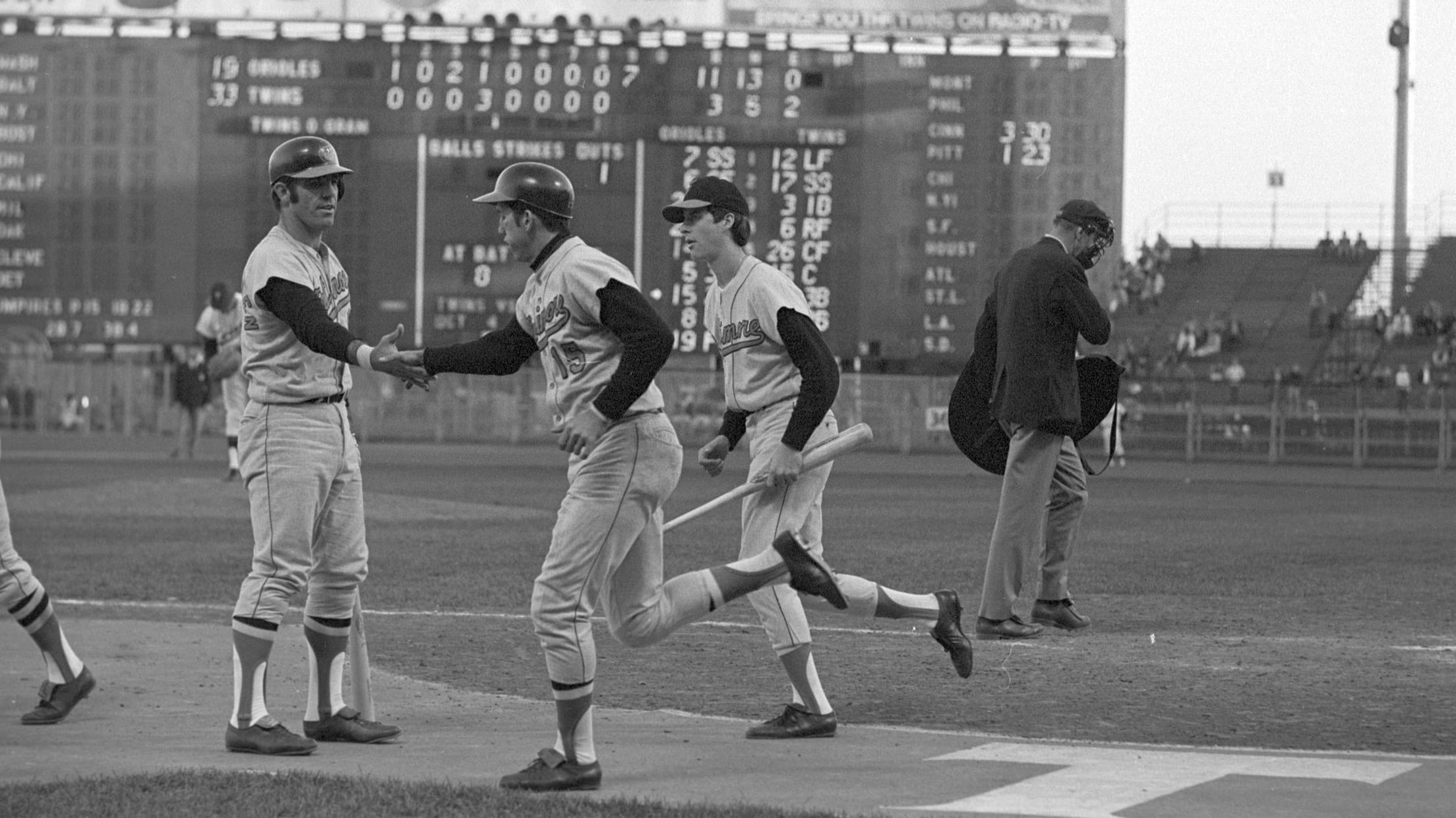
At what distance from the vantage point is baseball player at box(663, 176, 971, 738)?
22.3 feet

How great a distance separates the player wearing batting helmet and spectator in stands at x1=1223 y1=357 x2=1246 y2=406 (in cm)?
2538

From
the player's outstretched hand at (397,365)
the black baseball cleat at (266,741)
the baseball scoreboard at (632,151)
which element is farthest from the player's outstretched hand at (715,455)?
the baseball scoreboard at (632,151)

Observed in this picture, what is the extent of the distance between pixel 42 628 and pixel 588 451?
2.59 meters

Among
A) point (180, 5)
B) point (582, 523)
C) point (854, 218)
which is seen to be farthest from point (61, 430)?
point (582, 523)

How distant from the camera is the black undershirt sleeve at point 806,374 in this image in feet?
22.0

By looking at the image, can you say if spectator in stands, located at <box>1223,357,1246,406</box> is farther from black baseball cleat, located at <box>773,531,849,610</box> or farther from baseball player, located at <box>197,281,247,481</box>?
black baseball cleat, located at <box>773,531,849,610</box>

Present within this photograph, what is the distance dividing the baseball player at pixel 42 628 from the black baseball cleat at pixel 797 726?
2.55 metres

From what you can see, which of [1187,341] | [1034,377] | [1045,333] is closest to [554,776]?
[1034,377]

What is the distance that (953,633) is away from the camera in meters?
7.21

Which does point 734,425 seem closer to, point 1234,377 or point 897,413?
point 897,413

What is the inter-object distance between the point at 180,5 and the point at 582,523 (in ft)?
92.7

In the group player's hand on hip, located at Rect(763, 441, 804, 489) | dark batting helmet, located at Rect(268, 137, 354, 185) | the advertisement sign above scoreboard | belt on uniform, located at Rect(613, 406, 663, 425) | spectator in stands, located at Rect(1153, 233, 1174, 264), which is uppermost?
the advertisement sign above scoreboard

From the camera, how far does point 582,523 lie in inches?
238

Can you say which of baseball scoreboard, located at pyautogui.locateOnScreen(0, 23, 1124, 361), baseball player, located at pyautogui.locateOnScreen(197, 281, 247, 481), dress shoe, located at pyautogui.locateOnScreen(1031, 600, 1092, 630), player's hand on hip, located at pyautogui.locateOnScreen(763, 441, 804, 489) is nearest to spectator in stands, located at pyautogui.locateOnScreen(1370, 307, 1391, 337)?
baseball scoreboard, located at pyautogui.locateOnScreen(0, 23, 1124, 361)
